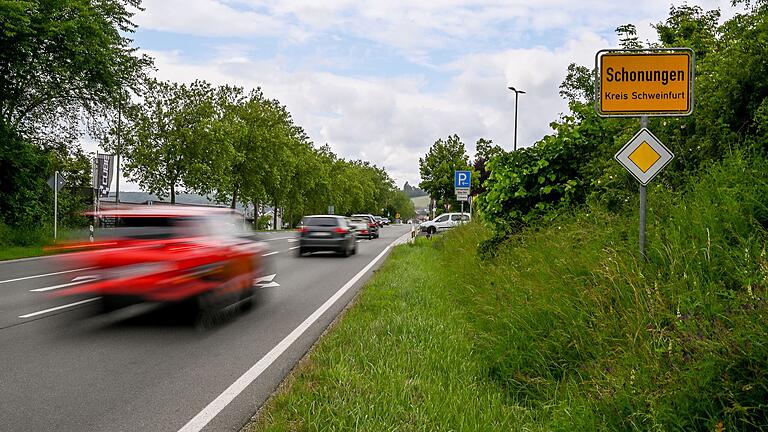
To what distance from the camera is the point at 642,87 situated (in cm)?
705

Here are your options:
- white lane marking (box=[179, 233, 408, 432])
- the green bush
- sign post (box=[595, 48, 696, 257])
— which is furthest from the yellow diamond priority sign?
white lane marking (box=[179, 233, 408, 432])

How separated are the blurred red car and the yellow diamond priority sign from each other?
17.6 ft

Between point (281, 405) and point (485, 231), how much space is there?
1137 centimetres

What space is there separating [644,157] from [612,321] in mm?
2321

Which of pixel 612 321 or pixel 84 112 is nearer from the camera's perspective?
pixel 612 321

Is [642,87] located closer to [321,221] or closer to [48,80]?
[321,221]

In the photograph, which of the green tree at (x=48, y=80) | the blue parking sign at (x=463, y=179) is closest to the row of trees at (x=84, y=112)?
the green tree at (x=48, y=80)

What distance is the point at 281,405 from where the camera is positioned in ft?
16.2

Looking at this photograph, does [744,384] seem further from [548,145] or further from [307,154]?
[307,154]

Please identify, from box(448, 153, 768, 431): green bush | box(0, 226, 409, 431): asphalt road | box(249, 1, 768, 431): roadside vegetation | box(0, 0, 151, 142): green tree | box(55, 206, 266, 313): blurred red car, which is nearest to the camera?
box(448, 153, 768, 431): green bush

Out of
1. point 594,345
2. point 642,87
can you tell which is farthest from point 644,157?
point 594,345

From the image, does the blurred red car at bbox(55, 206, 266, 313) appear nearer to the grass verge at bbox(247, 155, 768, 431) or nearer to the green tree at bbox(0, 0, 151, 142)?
the grass verge at bbox(247, 155, 768, 431)

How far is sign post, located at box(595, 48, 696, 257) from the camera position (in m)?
6.83

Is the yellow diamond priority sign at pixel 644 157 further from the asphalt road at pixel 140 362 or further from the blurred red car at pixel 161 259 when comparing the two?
the blurred red car at pixel 161 259
